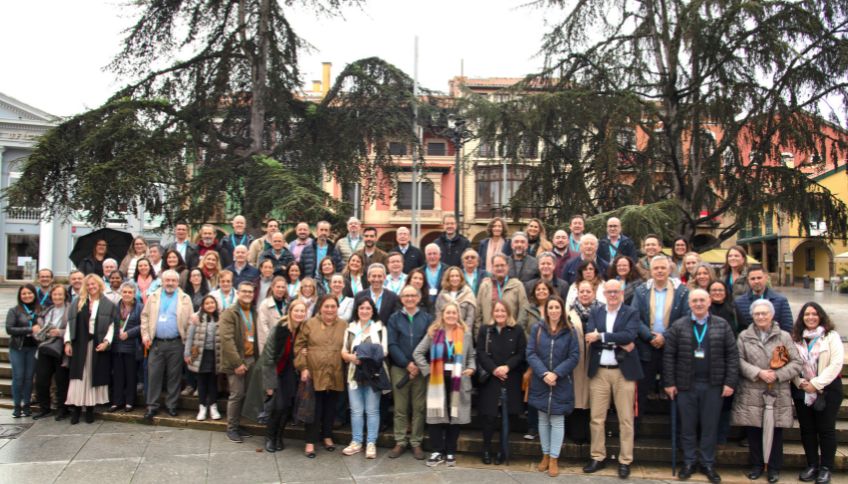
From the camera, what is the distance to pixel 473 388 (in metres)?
6.87

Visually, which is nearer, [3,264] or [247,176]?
[247,176]

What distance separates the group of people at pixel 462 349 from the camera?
583 centimetres

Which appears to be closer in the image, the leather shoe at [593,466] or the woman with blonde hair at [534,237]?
the leather shoe at [593,466]

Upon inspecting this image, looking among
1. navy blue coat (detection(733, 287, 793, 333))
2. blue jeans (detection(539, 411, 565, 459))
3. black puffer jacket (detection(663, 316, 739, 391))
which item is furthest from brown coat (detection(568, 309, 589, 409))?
navy blue coat (detection(733, 287, 793, 333))

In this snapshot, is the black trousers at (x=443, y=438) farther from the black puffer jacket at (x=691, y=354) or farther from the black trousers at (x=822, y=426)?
the black trousers at (x=822, y=426)

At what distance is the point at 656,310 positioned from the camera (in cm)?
631

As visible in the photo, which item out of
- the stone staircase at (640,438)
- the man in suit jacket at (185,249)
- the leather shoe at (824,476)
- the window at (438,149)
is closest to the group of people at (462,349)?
the leather shoe at (824,476)

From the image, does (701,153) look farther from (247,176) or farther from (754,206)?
(247,176)

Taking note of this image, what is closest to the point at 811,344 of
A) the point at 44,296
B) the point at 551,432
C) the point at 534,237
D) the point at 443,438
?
the point at 551,432

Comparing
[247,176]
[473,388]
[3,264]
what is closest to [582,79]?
[247,176]

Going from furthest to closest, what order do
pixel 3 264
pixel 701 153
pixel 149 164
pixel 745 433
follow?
pixel 3 264 → pixel 701 153 → pixel 149 164 → pixel 745 433

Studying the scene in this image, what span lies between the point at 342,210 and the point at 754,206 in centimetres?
779

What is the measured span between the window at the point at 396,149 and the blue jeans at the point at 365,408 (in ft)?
18.5

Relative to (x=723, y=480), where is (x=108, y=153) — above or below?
above
